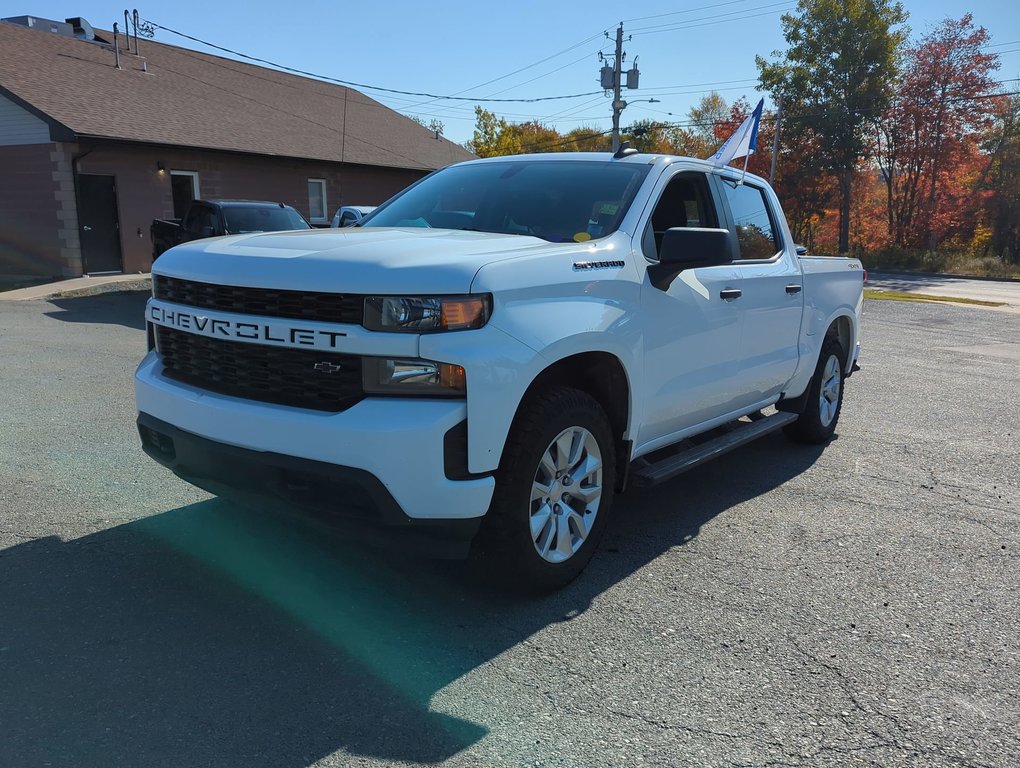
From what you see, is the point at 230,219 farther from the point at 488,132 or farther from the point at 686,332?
the point at 488,132

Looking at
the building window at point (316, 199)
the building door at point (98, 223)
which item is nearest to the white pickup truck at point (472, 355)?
→ the building door at point (98, 223)

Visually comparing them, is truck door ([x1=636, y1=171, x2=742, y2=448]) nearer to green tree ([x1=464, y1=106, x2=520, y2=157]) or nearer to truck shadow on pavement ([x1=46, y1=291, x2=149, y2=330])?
truck shadow on pavement ([x1=46, y1=291, x2=149, y2=330])

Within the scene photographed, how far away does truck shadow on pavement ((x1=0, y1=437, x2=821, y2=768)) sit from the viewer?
2.59 meters

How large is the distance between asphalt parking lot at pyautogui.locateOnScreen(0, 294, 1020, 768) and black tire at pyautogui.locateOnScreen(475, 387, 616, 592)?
20 centimetres

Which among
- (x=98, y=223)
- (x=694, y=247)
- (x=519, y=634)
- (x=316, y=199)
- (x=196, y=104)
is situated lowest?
(x=519, y=634)

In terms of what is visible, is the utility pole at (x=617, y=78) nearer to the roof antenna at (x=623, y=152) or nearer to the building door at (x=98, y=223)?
the building door at (x=98, y=223)

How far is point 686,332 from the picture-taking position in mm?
4293

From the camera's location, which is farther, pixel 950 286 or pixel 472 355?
pixel 950 286

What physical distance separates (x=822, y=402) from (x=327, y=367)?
4.52 meters

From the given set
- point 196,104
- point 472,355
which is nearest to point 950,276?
point 196,104

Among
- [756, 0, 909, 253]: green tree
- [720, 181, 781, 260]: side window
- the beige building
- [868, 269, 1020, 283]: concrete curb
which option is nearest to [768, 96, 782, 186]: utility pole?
[756, 0, 909, 253]: green tree

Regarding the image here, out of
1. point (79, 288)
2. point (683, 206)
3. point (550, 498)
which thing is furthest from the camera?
point (79, 288)

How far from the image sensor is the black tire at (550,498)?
3.29 m

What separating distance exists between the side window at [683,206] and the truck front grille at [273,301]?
1839 millimetres
